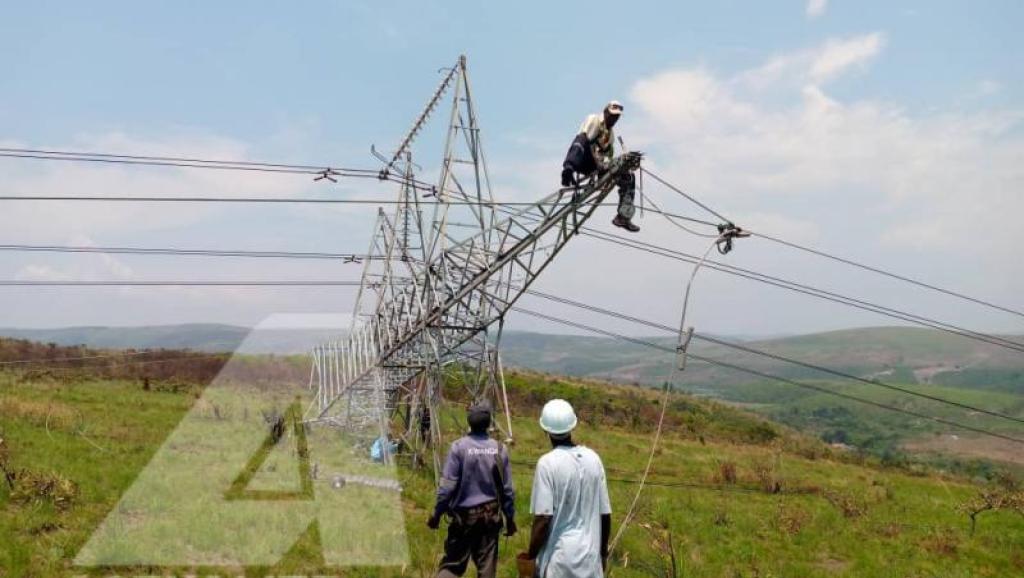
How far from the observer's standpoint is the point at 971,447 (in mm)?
104500

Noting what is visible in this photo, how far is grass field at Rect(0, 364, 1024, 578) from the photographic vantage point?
11.9m

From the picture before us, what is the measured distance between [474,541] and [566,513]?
2.40 meters

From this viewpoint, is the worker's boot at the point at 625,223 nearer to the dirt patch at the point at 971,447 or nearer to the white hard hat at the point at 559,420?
the white hard hat at the point at 559,420

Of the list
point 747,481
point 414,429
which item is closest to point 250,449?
point 414,429

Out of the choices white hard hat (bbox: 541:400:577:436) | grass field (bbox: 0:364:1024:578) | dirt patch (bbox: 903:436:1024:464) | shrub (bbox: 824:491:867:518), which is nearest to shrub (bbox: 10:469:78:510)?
grass field (bbox: 0:364:1024:578)

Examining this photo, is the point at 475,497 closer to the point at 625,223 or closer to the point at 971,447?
the point at 625,223

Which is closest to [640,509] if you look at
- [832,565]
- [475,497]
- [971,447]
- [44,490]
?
[832,565]

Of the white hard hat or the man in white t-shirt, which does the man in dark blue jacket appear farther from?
the man in white t-shirt

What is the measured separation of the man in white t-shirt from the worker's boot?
9.71 meters

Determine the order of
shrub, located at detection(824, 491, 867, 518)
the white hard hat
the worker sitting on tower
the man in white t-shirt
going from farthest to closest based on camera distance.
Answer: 1. shrub, located at detection(824, 491, 867, 518)
2. the worker sitting on tower
3. the white hard hat
4. the man in white t-shirt

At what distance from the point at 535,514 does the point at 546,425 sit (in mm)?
781

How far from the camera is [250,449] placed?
2023cm

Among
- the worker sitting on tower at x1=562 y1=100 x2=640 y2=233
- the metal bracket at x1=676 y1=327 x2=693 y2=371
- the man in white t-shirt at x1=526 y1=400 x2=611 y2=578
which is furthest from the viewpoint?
the worker sitting on tower at x1=562 y1=100 x2=640 y2=233

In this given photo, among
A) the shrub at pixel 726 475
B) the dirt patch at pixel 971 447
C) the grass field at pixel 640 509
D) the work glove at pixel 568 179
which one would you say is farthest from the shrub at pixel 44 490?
the dirt patch at pixel 971 447
